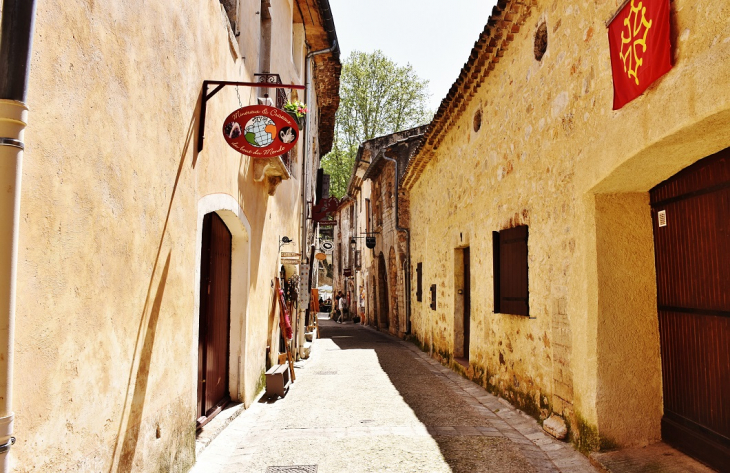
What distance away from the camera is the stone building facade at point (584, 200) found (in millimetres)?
3445

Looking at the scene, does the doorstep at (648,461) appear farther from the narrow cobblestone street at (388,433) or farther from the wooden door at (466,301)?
the wooden door at (466,301)

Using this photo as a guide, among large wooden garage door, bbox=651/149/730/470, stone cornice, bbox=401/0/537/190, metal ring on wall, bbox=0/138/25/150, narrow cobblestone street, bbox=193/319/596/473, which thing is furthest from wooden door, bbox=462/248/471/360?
metal ring on wall, bbox=0/138/25/150

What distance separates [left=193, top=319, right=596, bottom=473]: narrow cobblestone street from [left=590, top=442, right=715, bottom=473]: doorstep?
0.17 meters

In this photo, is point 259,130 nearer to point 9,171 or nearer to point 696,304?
point 9,171

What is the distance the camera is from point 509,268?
6.69 metres

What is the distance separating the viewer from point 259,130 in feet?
16.2

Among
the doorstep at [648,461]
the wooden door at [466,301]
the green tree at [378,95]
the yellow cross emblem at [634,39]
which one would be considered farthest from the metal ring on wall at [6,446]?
the green tree at [378,95]

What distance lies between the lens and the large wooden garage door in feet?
11.8

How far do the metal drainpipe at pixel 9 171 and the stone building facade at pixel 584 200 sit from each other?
3.26 meters

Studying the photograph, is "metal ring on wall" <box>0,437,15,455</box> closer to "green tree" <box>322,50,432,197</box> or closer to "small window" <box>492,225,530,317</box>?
"small window" <box>492,225,530,317</box>

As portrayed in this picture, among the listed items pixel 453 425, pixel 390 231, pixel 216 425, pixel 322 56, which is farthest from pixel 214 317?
pixel 390 231

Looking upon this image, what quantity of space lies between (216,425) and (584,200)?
13.1ft

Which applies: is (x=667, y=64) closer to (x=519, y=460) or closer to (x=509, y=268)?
(x=519, y=460)

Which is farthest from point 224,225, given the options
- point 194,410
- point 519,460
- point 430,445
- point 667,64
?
point 667,64
